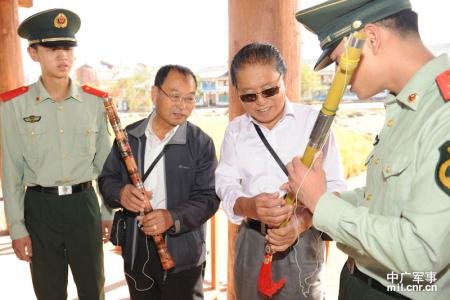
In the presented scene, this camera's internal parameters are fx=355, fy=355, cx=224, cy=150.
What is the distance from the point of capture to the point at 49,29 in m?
2.54

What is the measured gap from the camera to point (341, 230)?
4.00 feet

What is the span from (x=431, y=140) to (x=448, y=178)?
0.49ft

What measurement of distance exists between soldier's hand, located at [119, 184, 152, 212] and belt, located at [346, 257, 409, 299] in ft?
3.78

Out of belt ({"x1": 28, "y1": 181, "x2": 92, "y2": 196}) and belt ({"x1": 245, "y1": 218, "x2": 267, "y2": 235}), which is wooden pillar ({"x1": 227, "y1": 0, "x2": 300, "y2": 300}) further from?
belt ({"x1": 28, "y1": 181, "x2": 92, "y2": 196})

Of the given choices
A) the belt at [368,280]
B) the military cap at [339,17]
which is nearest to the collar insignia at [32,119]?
the military cap at [339,17]

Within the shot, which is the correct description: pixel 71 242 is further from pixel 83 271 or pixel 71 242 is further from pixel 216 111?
pixel 216 111

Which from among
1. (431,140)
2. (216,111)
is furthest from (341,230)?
(216,111)

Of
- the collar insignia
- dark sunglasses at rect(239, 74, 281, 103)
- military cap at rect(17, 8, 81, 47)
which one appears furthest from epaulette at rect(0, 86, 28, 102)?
dark sunglasses at rect(239, 74, 281, 103)

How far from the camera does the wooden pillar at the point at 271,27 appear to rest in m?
2.31

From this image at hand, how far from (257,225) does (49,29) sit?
200cm

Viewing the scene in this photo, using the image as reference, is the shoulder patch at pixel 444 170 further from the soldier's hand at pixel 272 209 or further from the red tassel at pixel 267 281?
the red tassel at pixel 267 281

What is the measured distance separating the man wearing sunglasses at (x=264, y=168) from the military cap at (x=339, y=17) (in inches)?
16.6

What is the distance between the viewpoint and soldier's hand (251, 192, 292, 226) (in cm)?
165

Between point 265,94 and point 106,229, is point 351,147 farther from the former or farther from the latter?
point 265,94
